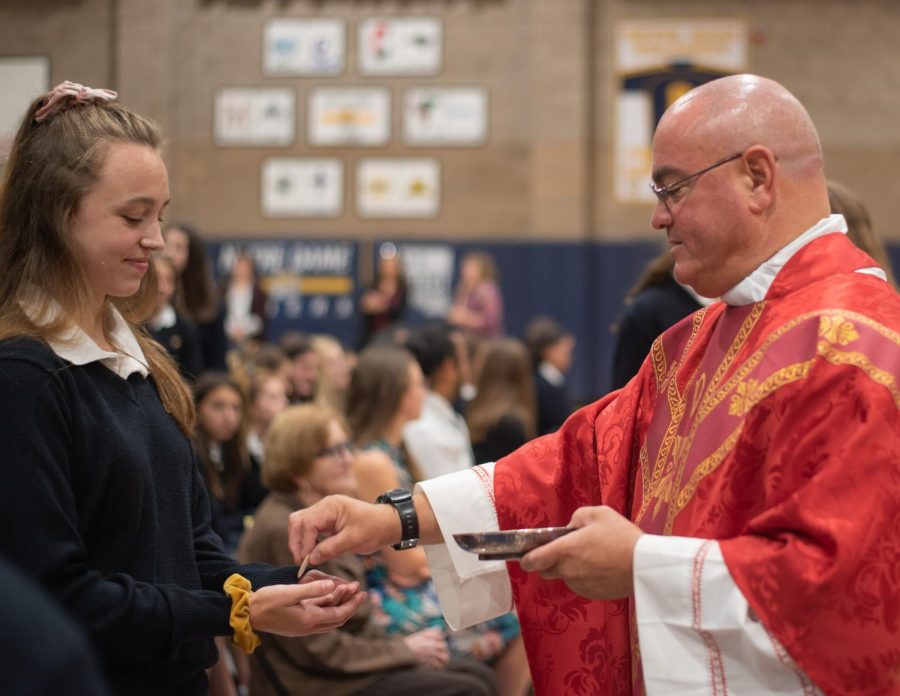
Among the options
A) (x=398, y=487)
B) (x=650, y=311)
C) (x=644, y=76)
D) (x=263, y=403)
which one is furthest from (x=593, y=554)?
(x=644, y=76)

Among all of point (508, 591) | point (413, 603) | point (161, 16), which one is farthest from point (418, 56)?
point (508, 591)

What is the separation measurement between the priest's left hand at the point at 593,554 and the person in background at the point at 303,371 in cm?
549

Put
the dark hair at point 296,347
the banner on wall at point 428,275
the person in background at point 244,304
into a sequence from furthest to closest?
the banner on wall at point 428,275 < the person in background at point 244,304 < the dark hair at point 296,347

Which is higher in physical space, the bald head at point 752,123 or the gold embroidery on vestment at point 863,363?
the bald head at point 752,123

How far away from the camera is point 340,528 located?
2629mm

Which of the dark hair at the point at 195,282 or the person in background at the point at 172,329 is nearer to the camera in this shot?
the person in background at the point at 172,329

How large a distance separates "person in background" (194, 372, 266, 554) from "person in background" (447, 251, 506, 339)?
650cm

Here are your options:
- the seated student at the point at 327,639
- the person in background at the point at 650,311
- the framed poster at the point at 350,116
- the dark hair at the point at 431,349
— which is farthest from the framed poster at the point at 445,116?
the person in background at the point at 650,311

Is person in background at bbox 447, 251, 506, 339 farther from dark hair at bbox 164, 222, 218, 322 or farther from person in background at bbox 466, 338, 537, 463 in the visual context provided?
dark hair at bbox 164, 222, 218, 322

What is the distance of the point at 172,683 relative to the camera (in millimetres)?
2314

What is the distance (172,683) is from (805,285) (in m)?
1.35

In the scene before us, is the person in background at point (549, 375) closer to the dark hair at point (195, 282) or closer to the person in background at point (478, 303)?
the dark hair at point (195, 282)

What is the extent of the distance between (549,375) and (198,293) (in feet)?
11.2

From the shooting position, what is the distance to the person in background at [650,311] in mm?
3882
